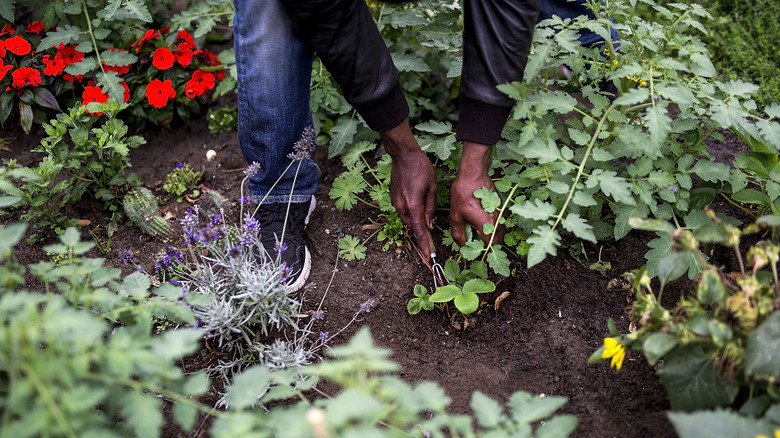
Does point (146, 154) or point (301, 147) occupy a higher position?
point (301, 147)

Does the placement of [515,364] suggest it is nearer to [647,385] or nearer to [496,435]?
[647,385]

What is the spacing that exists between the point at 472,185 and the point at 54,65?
2201 mm

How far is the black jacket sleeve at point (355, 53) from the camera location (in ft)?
6.02

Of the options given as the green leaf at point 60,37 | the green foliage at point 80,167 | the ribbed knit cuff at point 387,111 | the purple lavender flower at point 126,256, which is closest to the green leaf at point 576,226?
the ribbed knit cuff at point 387,111

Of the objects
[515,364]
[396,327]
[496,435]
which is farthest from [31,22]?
[496,435]

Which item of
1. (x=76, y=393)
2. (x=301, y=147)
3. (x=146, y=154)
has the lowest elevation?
(x=146, y=154)

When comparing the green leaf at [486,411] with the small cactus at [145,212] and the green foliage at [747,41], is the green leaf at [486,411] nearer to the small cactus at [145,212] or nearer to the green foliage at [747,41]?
the small cactus at [145,212]

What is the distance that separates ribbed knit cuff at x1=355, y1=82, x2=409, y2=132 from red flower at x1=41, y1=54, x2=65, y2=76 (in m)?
1.70

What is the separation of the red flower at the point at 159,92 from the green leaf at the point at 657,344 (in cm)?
248

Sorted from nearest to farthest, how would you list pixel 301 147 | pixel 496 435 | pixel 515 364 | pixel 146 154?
pixel 496 435 < pixel 515 364 < pixel 301 147 < pixel 146 154

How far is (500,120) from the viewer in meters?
1.89

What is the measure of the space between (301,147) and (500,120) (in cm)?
77

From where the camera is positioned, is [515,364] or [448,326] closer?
[515,364]

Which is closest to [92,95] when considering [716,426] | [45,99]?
[45,99]
